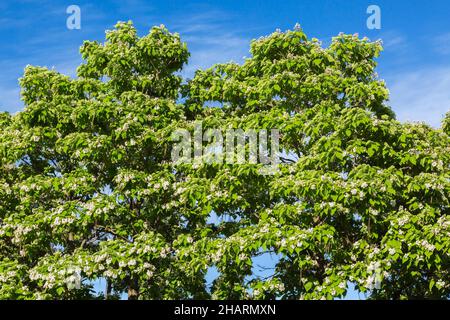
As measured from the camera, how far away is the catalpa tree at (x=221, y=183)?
17.9 metres

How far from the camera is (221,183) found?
19.2m

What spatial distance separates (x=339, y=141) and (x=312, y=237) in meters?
3.22

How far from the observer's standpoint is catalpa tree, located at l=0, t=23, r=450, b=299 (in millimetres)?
17859

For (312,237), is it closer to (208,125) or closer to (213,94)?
(208,125)

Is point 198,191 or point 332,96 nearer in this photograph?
point 198,191

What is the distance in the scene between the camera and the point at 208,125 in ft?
69.5

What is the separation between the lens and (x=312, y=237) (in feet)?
56.7

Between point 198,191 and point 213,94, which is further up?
point 213,94

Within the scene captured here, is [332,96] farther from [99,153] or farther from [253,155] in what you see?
[99,153]
